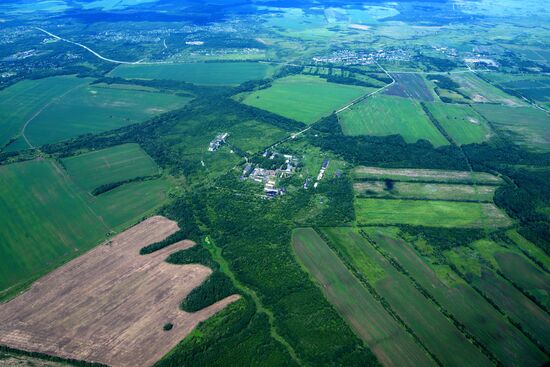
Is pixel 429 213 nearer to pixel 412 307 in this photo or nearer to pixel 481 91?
pixel 412 307

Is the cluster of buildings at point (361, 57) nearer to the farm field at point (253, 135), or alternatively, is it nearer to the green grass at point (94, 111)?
the farm field at point (253, 135)

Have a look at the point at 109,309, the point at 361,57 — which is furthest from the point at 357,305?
the point at 361,57

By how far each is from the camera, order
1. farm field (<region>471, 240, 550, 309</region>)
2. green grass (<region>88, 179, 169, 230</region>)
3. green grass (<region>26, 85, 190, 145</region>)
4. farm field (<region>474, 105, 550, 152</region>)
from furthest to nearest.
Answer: green grass (<region>26, 85, 190, 145</region>) → farm field (<region>474, 105, 550, 152</region>) → green grass (<region>88, 179, 169, 230</region>) → farm field (<region>471, 240, 550, 309</region>)

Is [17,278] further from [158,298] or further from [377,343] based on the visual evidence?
[377,343]

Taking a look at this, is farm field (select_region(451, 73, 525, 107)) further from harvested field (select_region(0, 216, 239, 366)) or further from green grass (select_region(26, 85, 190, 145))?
harvested field (select_region(0, 216, 239, 366))

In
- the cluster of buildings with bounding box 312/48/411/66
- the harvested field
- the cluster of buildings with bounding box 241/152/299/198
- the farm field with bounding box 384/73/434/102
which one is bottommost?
the harvested field

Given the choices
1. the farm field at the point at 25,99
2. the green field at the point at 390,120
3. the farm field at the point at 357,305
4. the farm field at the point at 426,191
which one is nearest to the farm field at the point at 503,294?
the farm field at the point at 357,305

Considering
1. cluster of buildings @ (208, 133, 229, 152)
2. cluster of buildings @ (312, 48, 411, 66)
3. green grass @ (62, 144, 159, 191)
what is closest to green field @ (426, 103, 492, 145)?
cluster of buildings @ (312, 48, 411, 66)
